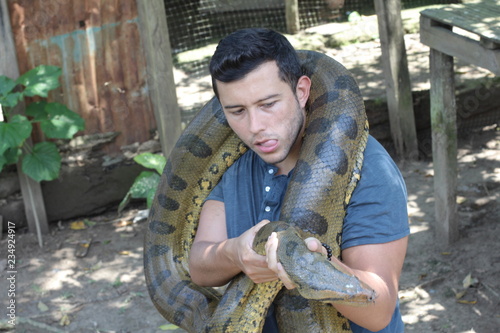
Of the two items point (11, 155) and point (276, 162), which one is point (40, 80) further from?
point (276, 162)

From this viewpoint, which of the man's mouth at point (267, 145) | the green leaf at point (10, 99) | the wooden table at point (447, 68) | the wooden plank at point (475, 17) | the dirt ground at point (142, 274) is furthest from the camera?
the green leaf at point (10, 99)

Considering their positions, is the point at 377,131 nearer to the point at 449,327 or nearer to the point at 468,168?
the point at 468,168

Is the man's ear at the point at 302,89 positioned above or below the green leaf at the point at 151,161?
above

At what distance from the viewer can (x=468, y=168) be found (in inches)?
253

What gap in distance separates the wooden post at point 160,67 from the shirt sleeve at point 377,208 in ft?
11.7

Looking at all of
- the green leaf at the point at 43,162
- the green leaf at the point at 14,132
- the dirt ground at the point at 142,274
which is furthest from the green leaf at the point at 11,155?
the dirt ground at the point at 142,274

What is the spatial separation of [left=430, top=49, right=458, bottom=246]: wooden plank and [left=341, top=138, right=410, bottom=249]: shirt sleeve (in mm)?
2841

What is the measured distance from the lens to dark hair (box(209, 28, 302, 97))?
7.45 ft

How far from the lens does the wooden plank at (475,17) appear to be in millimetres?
4180

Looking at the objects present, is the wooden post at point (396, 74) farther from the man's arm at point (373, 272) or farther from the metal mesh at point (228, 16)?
the man's arm at point (373, 272)

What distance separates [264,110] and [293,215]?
409 mm

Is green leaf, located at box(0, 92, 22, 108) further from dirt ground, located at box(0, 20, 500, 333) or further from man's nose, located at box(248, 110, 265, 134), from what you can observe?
man's nose, located at box(248, 110, 265, 134)

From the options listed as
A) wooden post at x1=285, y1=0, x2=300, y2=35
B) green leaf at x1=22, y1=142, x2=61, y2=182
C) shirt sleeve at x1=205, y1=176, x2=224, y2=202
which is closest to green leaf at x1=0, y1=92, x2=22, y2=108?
green leaf at x1=22, y1=142, x2=61, y2=182

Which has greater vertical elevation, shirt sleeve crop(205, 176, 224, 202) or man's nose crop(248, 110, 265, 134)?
man's nose crop(248, 110, 265, 134)
